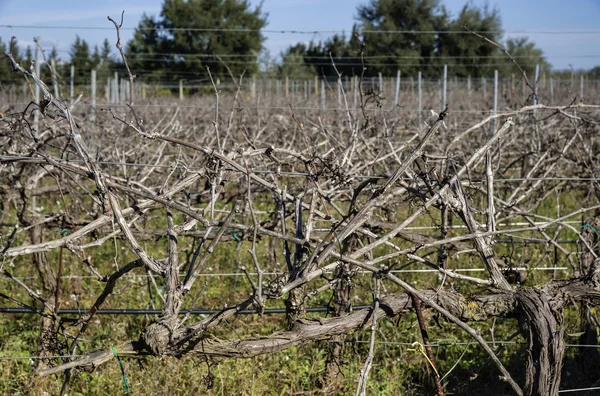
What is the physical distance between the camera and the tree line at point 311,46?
73.0 feet

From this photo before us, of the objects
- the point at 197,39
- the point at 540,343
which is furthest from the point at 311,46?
the point at 540,343

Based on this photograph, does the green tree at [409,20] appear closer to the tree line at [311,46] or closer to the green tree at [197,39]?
the tree line at [311,46]

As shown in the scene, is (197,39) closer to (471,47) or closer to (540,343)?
(471,47)

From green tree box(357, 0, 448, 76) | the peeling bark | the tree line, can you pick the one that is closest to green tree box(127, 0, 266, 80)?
the tree line

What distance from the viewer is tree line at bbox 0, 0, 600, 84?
2225 centimetres

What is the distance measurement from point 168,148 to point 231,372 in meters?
4.51

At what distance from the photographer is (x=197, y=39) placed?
1029 inches

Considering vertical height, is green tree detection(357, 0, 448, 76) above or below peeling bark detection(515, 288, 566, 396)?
above

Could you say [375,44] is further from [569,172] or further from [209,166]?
[209,166]

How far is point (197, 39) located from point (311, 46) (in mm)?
4533

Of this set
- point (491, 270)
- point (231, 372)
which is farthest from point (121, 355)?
point (231, 372)

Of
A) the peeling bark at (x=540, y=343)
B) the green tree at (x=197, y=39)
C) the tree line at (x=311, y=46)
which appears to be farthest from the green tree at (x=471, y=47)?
the peeling bark at (x=540, y=343)

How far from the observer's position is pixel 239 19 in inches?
1195

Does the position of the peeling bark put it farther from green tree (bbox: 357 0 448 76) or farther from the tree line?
green tree (bbox: 357 0 448 76)
